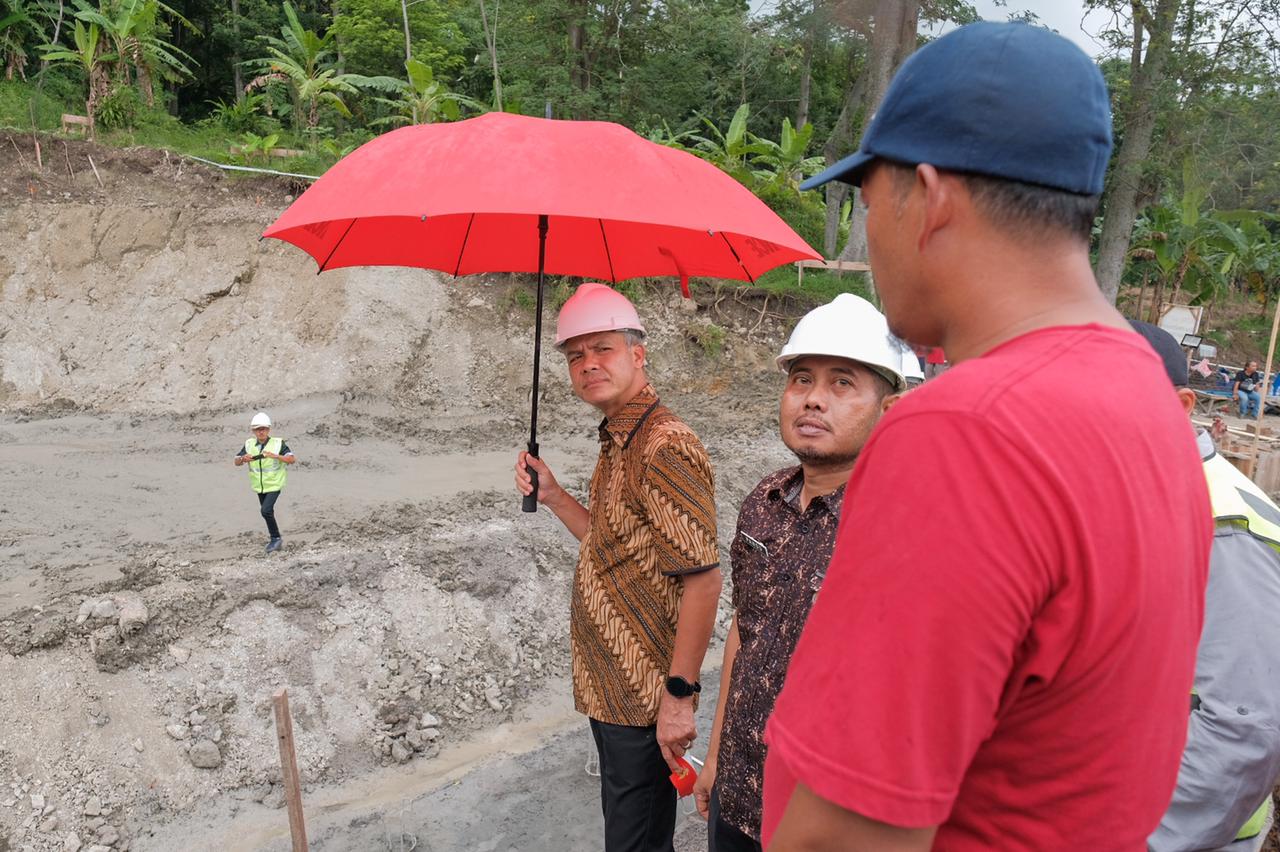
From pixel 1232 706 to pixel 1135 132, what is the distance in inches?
670

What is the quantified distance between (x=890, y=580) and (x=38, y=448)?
12.1 metres

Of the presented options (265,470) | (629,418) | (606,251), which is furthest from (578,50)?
(629,418)

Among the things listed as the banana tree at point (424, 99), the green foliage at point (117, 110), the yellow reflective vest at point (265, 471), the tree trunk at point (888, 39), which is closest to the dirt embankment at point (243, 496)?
the yellow reflective vest at point (265, 471)

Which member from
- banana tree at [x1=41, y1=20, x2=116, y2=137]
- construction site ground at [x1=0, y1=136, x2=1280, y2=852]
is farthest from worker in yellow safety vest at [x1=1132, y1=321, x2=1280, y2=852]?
banana tree at [x1=41, y1=20, x2=116, y2=137]

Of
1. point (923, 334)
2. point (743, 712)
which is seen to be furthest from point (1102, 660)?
point (743, 712)

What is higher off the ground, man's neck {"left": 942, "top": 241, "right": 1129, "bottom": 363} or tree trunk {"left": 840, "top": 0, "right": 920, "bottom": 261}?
tree trunk {"left": 840, "top": 0, "right": 920, "bottom": 261}

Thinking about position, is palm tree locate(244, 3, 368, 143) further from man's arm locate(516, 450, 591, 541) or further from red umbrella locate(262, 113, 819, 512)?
man's arm locate(516, 450, 591, 541)

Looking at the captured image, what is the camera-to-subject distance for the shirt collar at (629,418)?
9.38 ft

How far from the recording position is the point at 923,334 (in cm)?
103

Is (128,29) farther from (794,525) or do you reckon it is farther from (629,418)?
(794,525)

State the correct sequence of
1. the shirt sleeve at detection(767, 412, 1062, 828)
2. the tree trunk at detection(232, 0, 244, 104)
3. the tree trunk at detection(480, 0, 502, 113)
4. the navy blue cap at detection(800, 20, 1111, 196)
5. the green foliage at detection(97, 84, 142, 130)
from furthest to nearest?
the tree trunk at detection(232, 0, 244, 104)
the tree trunk at detection(480, 0, 502, 113)
the green foliage at detection(97, 84, 142, 130)
the navy blue cap at detection(800, 20, 1111, 196)
the shirt sleeve at detection(767, 412, 1062, 828)

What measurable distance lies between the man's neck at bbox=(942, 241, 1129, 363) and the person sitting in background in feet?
63.3

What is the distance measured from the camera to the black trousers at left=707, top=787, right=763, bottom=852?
235 centimetres

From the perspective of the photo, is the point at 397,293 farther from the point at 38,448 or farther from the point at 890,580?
the point at 890,580
